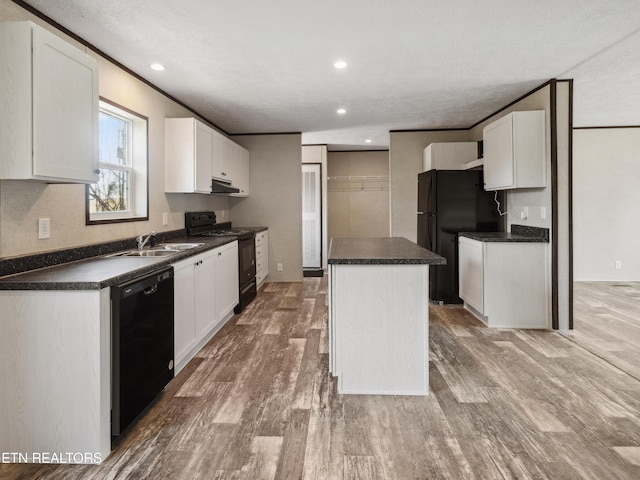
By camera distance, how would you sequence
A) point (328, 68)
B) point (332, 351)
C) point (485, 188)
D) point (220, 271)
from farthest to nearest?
point (485, 188)
point (220, 271)
point (328, 68)
point (332, 351)

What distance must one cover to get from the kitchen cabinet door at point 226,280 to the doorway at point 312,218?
109 inches

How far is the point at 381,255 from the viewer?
2576 millimetres

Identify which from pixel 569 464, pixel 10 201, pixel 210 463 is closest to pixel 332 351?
pixel 210 463

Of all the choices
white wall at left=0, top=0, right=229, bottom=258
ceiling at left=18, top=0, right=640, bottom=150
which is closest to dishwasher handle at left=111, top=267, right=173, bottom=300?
white wall at left=0, top=0, right=229, bottom=258

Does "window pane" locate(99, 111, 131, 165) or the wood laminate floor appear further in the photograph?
"window pane" locate(99, 111, 131, 165)

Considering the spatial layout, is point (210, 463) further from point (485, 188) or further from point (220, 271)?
point (485, 188)

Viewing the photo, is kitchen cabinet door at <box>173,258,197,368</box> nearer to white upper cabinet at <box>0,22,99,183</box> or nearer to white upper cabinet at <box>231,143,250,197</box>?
white upper cabinet at <box>0,22,99,183</box>

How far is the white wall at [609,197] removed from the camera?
6004mm

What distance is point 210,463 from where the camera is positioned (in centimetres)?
183

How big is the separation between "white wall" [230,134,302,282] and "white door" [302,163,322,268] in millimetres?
834

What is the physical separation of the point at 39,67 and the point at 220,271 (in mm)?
2186

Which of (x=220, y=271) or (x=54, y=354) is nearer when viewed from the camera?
(x=54, y=354)

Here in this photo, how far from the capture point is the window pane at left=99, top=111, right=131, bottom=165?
10.2 feet

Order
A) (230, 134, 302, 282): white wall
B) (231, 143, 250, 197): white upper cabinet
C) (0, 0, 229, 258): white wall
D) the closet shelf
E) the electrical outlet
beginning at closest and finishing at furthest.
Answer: (0, 0, 229, 258): white wall, the electrical outlet, (231, 143, 250, 197): white upper cabinet, (230, 134, 302, 282): white wall, the closet shelf
